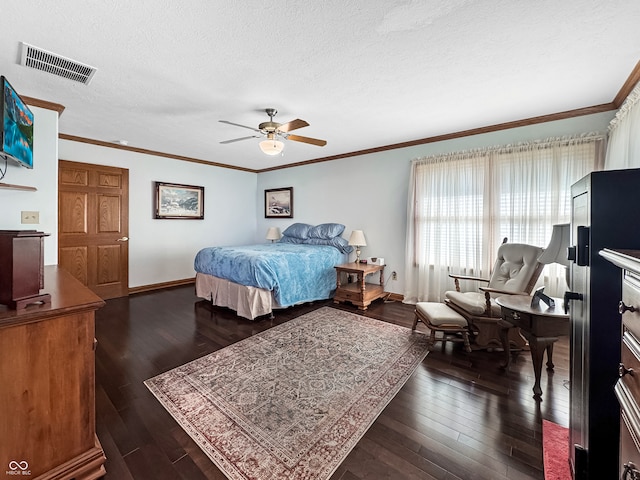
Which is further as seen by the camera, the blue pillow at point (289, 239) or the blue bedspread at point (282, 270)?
the blue pillow at point (289, 239)

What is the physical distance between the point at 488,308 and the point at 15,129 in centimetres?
416

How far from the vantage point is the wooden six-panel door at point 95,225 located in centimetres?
402

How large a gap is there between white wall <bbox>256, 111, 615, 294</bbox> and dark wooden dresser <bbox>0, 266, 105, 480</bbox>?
3740 mm

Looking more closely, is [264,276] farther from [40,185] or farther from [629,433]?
[629,433]

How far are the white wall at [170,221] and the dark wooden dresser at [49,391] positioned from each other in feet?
13.0

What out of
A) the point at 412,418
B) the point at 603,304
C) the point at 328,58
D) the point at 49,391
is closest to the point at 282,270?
the point at 412,418

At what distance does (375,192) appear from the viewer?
4699 mm

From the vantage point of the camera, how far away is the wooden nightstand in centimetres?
405

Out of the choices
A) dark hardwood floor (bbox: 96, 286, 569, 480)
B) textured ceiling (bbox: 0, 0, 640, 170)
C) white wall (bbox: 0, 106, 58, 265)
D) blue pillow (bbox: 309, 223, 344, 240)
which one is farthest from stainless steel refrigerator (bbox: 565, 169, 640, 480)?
white wall (bbox: 0, 106, 58, 265)

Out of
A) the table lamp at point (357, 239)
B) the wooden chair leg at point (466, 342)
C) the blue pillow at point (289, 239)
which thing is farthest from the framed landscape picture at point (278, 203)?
the wooden chair leg at point (466, 342)

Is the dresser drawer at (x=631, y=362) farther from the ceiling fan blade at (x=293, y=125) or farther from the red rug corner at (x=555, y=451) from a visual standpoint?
the ceiling fan blade at (x=293, y=125)

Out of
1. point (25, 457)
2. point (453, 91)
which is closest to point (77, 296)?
point (25, 457)

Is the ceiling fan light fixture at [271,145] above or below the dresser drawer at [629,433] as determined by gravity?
above

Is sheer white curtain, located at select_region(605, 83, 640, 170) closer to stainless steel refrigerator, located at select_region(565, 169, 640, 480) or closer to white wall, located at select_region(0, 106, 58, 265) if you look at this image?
stainless steel refrigerator, located at select_region(565, 169, 640, 480)
